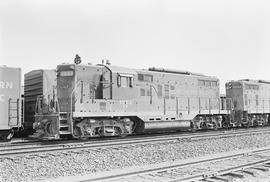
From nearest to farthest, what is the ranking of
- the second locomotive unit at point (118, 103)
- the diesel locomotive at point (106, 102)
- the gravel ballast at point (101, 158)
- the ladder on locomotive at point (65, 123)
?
the gravel ballast at point (101, 158), the ladder on locomotive at point (65, 123), the diesel locomotive at point (106, 102), the second locomotive unit at point (118, 103)

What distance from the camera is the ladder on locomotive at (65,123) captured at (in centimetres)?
1161

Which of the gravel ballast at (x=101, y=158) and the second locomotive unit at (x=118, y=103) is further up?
the second locomotive unit at (x=118, y=103)

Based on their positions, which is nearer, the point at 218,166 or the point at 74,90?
the point at 218,166

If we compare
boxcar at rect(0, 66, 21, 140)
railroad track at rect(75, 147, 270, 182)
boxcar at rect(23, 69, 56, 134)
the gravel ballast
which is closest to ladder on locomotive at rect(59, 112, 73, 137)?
boxcar at rect(0, 66, 21, 140)

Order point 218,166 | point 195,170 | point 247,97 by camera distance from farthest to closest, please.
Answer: point 247,97
point 218,166
point 195,170

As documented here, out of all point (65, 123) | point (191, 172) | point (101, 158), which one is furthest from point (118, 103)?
point (191, 172)

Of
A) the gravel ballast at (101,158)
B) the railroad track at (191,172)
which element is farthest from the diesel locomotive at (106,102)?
the railroad track at (191,172)

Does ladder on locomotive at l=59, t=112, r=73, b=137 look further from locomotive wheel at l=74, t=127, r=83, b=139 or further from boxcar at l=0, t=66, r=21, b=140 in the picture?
boxcar at l=0, t=66, r=21, b=140

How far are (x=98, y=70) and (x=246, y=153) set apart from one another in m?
7.06

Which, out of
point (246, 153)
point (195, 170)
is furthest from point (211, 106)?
point (195, 170)

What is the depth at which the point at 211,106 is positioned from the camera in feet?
60.0

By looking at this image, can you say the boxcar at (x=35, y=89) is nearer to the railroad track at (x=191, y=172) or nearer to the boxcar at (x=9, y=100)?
the boxcar at (x=9, y=100)

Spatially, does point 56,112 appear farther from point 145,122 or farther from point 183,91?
point 183,91

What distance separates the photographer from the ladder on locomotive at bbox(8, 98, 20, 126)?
450 inches
